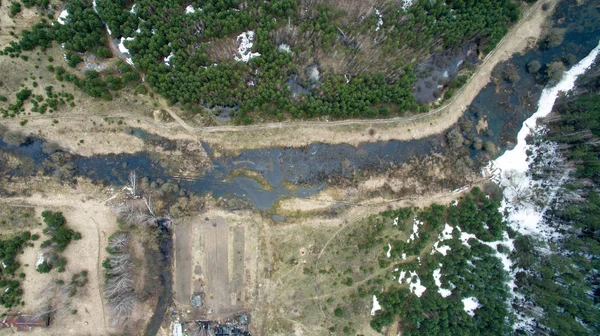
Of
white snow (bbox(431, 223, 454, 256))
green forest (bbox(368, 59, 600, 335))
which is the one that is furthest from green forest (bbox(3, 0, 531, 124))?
white snow (bbox(431, 223, 454, 256))

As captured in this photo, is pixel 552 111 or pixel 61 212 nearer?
pixel 61 212

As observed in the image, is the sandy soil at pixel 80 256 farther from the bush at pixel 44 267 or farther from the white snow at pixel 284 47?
the white snow at pixel 284 47

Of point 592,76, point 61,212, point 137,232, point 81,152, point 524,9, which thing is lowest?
point 137,232

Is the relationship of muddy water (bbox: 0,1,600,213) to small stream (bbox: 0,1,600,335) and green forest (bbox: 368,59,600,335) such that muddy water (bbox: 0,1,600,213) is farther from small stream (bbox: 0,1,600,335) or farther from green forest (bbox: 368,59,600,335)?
green forest (bbox: 368,59,600,335)

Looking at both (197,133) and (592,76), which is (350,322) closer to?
(197,133)

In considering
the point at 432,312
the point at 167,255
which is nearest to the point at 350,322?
the point at 432,312

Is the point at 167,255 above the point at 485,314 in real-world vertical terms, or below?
above

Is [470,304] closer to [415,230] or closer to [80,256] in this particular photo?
[415,230]
